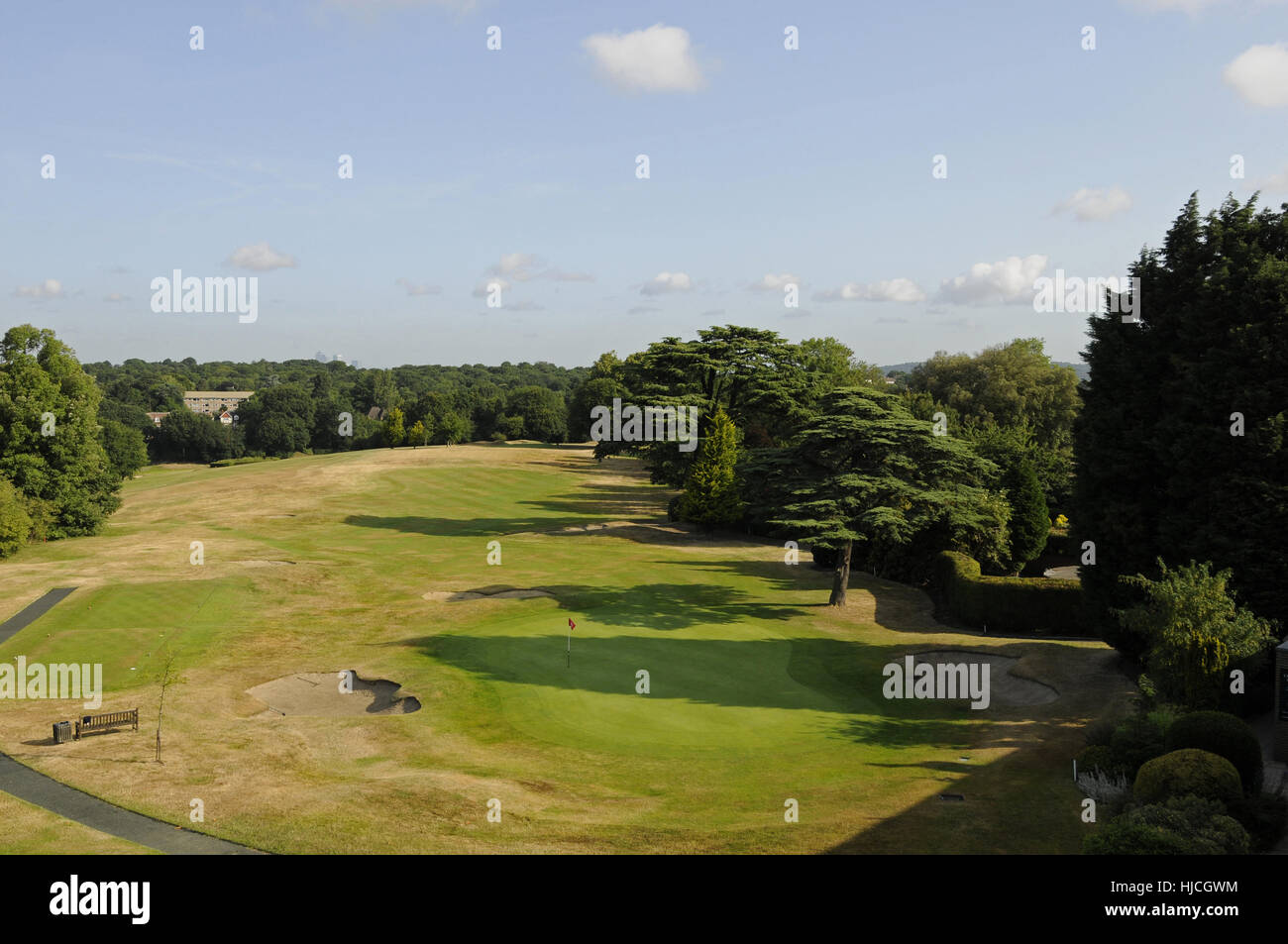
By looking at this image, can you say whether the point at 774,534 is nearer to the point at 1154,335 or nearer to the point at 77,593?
the point at 1154,335

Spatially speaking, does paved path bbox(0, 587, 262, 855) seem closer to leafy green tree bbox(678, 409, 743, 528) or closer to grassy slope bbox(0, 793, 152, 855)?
grassy slope bbox(0, 793, 152, 855)

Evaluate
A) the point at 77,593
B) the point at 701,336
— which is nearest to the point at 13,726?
the point at 77,593

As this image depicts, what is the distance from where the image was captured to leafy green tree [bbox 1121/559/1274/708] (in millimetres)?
22688

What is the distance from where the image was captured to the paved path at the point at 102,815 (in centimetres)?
1831

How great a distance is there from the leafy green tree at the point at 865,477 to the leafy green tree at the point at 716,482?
62.5ft

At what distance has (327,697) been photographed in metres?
30.9

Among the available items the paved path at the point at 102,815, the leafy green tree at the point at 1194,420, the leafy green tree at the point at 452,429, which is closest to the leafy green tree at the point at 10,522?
the paved path at the point at 102,815

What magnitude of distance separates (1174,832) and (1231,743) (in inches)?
174

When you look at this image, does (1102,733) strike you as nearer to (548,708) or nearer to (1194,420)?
(1194,420)

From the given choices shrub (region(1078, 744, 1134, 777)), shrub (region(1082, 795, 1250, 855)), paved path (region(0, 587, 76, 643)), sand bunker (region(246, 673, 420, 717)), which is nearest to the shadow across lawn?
sand bunker (region(246, 673, 420, 717))

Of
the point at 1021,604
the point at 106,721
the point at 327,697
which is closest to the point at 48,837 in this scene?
the point at 106,721

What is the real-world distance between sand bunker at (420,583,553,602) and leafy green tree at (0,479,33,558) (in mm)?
29546

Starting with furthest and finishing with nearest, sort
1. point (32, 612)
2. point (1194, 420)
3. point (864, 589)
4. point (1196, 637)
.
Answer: point (864, 589)
point (32, 612)
point (1194, 420)
point (1196, 637)

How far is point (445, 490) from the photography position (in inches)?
3519
